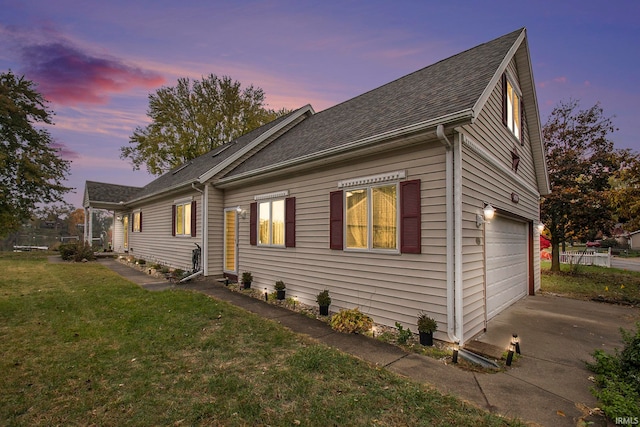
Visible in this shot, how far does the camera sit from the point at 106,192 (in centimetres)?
2005

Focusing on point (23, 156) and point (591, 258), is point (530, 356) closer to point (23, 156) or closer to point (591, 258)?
point (591, 258)

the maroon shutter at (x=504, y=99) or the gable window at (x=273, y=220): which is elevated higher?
the maroon shutter at (x=504, y=99)

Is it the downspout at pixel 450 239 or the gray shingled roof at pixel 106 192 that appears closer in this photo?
the downspout at pixel 450 239

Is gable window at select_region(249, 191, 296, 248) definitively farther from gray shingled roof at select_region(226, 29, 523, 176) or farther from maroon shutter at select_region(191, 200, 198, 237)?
maroon shutter at select_region(191, 200, 198, 237)

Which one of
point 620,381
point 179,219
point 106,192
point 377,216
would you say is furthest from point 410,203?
point 106,192

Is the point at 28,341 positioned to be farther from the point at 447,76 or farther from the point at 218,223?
the point at 447,76

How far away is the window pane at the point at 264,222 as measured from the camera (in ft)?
27.8

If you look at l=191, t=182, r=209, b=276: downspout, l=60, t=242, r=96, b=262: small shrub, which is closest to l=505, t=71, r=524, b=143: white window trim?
l=191, t=182, r=209, b=276: downspout

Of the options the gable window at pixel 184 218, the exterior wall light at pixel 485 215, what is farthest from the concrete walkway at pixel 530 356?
the gable window at pixel 184 218

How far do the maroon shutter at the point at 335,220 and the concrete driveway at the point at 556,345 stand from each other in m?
3.17

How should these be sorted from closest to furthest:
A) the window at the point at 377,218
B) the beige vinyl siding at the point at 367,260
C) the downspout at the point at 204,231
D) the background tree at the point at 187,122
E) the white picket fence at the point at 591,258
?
the beige vinyl siding at the point at 367,260 < the window at the point at 377,218 < the downspout at the point at 204,231 < the white picket fence at the point at 591,258 < the background tree at the point at 187,122

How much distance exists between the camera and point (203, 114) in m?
24.6

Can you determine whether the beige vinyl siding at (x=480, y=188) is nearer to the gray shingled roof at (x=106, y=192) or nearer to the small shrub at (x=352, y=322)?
the small shrub at (x=352, y=322)

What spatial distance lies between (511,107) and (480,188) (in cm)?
340
